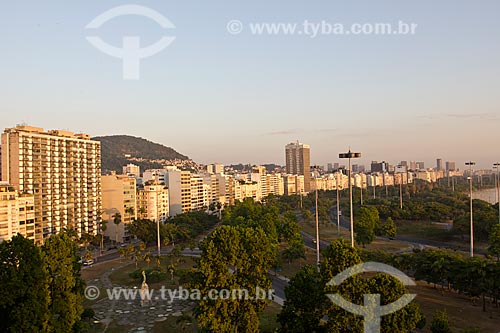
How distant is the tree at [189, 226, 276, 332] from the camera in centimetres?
2016

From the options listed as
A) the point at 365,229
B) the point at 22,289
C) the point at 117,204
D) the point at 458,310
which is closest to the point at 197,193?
the point at 117,204

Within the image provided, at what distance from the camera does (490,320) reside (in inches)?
981

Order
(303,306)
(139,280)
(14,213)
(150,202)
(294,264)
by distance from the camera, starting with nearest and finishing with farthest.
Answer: (303,306), (139,280), (294,264), (14,213), (150,202)

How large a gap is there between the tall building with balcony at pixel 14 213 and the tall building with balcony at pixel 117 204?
18578 millimetres

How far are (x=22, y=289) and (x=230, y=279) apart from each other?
31.2 ft

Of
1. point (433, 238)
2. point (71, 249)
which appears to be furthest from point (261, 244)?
point (433, 238)

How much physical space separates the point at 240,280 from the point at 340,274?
225 inches

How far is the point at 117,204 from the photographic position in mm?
70938

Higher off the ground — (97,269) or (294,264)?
(294,264)

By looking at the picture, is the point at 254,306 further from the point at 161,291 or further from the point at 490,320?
the point at 161,291

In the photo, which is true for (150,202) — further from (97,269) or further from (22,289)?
(22,289)

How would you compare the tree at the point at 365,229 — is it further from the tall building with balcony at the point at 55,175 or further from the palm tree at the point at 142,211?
the palm tree at the point at 142,211

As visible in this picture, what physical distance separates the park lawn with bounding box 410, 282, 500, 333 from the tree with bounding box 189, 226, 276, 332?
10505 mm

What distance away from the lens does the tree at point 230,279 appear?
20.2 metres
